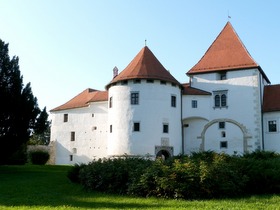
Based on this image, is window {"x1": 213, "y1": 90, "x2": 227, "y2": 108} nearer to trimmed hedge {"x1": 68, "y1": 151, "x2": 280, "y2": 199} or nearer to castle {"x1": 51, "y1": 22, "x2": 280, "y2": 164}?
castle {"x1": 51, "y1": 22, "x2": 280, "y2": 164}

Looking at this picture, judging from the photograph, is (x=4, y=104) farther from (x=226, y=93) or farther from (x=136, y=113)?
(x=226, y=93)

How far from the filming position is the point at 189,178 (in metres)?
12.5

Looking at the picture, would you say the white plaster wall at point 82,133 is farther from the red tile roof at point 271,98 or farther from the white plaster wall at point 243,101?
the red tile roof at point 271,98

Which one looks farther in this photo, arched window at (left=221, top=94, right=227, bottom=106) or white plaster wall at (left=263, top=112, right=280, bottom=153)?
arched window at (left=221, top=94, right=227, bottom=106)

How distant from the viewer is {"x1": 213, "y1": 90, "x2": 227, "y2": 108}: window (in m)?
33.6

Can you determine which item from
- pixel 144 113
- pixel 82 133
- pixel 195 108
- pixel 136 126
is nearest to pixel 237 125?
pixel 195 108

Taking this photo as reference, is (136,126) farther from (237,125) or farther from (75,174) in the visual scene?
(75,174)

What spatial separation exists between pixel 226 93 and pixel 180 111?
14.5 ft

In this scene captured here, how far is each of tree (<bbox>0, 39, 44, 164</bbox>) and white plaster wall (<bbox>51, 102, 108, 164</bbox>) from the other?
33.6 feet

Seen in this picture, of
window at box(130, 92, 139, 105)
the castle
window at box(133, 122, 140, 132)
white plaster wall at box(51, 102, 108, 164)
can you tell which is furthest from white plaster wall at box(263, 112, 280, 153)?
white plaster wall at box(51, 102, 108, 164)

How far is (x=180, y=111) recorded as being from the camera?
109ft

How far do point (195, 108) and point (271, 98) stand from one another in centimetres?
683

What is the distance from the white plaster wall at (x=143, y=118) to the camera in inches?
1218

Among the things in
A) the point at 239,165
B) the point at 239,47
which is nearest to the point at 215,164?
the point at 239,165
